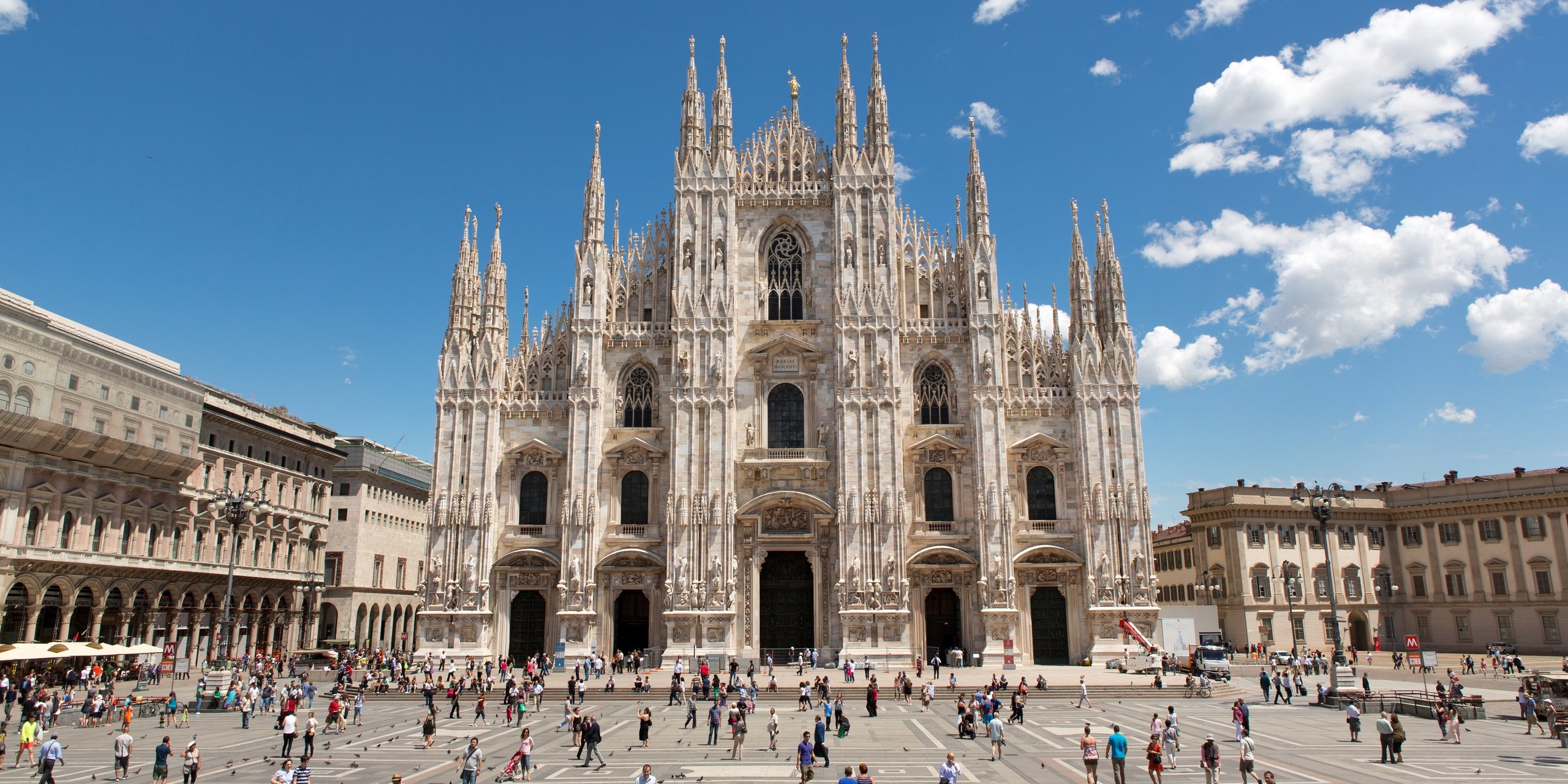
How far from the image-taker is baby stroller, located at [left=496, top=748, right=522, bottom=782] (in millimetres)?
20891

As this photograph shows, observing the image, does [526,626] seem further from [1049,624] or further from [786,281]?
[1049,624]

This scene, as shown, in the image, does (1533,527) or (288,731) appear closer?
(288,731)

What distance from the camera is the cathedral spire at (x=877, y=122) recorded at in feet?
166

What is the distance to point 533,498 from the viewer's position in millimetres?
48094

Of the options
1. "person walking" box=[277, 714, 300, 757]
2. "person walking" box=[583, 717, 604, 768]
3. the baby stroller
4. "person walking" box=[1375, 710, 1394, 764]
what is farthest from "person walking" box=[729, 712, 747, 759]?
"person walking" box=[1375, 710, 1394, 764]

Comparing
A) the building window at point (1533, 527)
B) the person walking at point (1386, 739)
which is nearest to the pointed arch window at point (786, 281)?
the person walking at point (1386, 739)

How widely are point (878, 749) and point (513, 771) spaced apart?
8.98m

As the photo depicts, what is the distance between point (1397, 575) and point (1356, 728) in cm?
4758

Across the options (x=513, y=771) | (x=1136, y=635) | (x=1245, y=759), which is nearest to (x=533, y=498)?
(x=1136, y=635)

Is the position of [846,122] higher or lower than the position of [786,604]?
higher

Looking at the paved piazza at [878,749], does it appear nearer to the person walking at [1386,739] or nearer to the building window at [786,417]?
the person walking at [1386,739]

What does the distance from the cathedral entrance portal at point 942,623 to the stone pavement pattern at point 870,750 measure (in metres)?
12.2

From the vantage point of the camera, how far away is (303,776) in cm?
1769

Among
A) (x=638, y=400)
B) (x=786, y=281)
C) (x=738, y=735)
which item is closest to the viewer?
(x=738, y=735)
